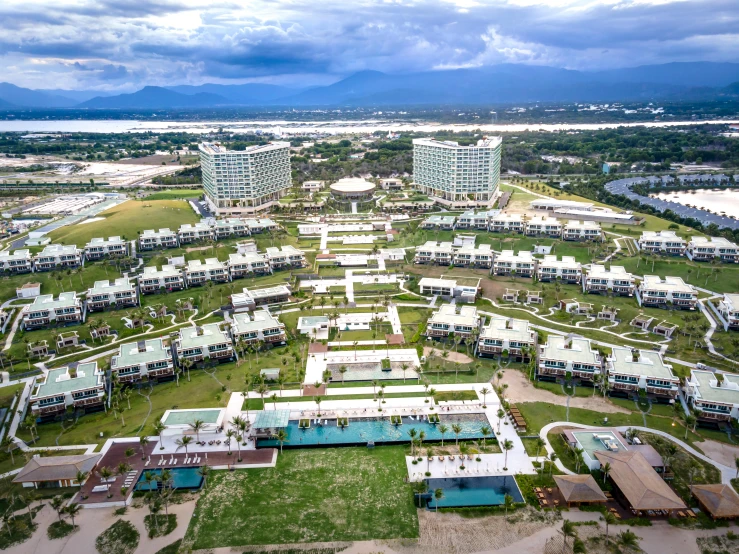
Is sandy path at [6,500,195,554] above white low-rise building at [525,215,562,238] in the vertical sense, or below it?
below

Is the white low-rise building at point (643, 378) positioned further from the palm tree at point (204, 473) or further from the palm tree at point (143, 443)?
the palm tree at point (143, 443)

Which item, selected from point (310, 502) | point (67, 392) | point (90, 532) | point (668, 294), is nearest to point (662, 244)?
point (668, 294)

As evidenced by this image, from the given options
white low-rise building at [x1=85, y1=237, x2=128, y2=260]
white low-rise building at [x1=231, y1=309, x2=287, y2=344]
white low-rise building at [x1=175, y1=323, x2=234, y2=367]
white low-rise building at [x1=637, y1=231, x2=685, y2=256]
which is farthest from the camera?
white low-rise building at [x1=85, y1=237, x2=128, y2=260]

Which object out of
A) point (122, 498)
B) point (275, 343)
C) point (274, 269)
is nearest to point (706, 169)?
point (274, 269)

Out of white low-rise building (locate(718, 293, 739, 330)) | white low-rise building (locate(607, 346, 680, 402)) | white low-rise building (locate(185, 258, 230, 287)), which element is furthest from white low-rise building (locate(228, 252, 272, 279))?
white low-rise building (locate(718, 293, 739, 330))

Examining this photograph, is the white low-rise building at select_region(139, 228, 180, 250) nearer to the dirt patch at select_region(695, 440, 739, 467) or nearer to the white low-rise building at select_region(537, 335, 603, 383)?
the white low-rise building at select_region(537, 335, 603, 383)

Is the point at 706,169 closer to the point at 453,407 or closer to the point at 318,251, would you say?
the point at 318,251

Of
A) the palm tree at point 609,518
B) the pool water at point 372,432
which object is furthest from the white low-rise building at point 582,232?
the palm tree at point 609,518
